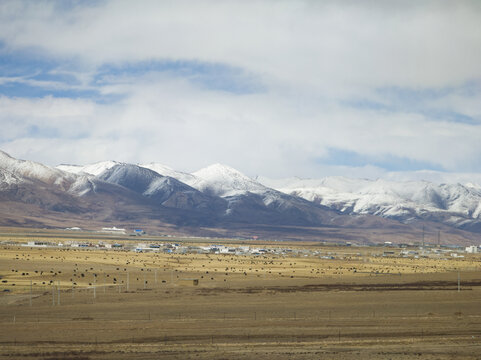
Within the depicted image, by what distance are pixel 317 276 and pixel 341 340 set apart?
206 ft

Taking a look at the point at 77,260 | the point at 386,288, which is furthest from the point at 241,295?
the point at 77,260

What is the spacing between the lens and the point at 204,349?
45.7 metres

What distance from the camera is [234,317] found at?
2383 inches

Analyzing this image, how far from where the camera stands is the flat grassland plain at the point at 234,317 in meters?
45.5

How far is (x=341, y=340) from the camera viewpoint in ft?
161

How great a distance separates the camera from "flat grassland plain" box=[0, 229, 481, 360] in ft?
149

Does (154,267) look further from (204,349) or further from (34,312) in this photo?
(204,349)

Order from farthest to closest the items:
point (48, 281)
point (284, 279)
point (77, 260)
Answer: point (77, 260), point (284, 279), point (48, 281)

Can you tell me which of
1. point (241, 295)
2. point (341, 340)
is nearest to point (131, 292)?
point (241, 295)

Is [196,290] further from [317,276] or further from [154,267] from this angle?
[154,267]

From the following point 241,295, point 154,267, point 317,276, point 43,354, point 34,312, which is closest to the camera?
point 43,354

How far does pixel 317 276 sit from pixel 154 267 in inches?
1276

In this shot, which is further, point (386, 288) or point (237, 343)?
point (386, 288)

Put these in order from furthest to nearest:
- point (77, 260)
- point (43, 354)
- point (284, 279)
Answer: point (77, 260), point (284, 279), point (43, 354)
